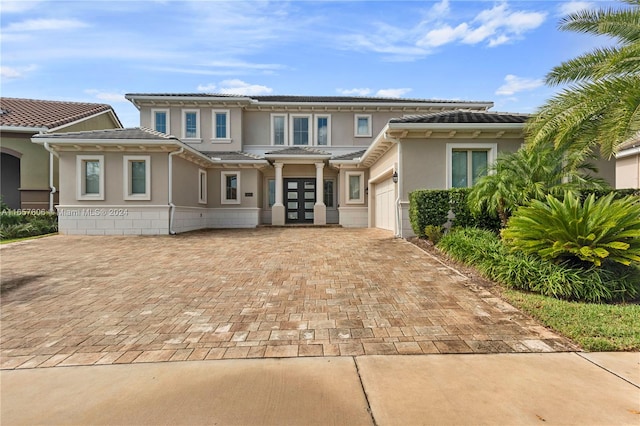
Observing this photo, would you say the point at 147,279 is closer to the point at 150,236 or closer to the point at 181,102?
the point at 150,236

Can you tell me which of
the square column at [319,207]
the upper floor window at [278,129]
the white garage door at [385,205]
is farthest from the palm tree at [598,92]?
the upper floor window at [278,129]

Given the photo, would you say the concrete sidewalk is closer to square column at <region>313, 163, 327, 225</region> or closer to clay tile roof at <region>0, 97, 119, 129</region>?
square column at <region>313, 163, 327, 225</region>

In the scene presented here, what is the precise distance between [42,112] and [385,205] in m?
17.7

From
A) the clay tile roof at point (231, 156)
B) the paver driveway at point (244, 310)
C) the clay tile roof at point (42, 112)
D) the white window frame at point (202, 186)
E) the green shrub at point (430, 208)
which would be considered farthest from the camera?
the clay tile roof at point (231, 156)

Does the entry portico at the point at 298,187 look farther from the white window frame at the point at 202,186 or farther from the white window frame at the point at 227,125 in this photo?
the white window frame at the point at 202,186

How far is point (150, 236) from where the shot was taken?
12.4m

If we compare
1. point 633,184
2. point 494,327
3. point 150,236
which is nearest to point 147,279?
point 494,327

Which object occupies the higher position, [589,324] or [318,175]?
[318,175]

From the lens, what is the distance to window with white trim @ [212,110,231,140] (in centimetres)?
1838

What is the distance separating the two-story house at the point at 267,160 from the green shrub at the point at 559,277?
4711 millimetres

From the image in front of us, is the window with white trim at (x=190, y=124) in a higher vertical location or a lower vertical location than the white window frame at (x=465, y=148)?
higher

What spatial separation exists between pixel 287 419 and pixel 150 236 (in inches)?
465

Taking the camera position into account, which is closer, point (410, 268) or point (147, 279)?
point (147, 279)

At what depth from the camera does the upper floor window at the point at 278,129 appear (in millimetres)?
19234
